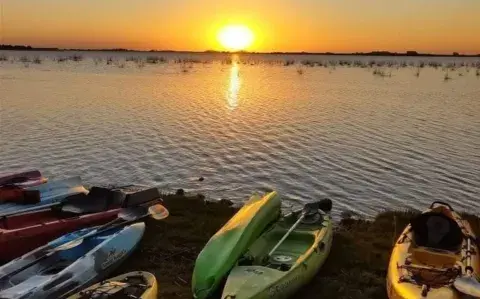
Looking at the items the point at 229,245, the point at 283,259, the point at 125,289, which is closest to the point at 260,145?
the point at 283,259

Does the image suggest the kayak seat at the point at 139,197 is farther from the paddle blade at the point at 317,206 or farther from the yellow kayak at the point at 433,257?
the yellow kayak at the point at 433,257

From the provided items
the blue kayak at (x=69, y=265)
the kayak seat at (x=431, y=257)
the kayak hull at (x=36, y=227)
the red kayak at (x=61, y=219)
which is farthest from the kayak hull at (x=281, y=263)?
the kayak hull at (x=36, y=227)

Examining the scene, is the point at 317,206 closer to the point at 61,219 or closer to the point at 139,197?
the point at 139,197

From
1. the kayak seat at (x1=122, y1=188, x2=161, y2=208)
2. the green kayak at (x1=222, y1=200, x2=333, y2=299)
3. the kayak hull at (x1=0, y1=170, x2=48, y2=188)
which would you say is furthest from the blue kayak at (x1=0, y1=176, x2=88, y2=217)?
the green kayak at (x1=222, y1=200, x2=333, y2=299)

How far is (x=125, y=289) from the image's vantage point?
22.4 feet

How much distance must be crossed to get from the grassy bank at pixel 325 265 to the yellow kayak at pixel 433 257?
2.04 feet

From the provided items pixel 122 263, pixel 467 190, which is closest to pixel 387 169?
pixel 467 190

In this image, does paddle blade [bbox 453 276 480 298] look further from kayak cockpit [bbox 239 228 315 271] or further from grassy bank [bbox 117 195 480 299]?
kayak cockpit [bbox 239 228 315 271]

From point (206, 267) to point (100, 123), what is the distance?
56.3 ft

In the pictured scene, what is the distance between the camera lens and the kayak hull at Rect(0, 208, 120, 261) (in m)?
8.75

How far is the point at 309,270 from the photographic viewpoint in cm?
814

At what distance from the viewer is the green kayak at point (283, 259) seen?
7.11 meters

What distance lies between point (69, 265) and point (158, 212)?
299cm

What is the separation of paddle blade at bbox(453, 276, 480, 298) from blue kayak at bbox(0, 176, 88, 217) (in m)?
7.72
